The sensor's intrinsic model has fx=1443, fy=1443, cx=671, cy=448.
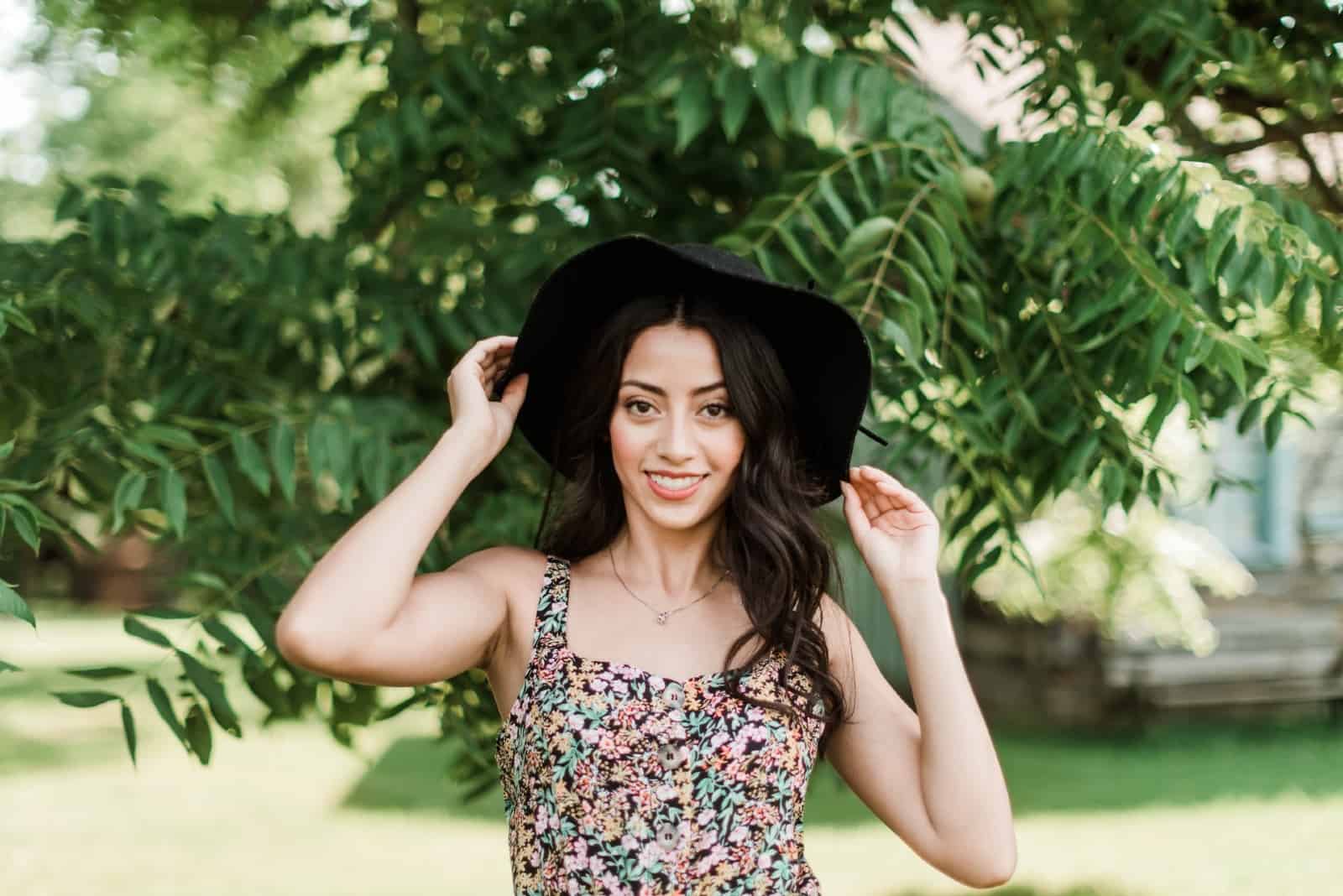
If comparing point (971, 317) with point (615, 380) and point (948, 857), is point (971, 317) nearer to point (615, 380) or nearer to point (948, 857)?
point (615, 380)

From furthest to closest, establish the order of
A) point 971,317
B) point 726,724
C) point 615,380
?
point 971,317 < point 615,380 < point 726,724

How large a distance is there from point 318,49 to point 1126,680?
8818mm

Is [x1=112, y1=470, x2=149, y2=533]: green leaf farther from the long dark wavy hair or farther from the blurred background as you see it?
the long dark wavy hair

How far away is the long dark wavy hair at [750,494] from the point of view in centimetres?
231

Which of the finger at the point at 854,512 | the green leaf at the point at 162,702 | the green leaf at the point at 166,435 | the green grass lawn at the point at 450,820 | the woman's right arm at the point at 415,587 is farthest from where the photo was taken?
the green grass lawn at the point at 450,820

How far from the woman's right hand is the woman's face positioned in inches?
7.4

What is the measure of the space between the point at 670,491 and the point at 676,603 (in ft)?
0.69

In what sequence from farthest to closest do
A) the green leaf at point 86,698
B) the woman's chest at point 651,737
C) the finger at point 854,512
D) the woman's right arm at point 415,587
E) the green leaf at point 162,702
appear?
the green leaf at point 162,702
the green leaf at point 86,698
the finger at point 854,512
the woman's chest at point 651,737
the woman's right arm at point 415,587

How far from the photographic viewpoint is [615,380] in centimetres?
234

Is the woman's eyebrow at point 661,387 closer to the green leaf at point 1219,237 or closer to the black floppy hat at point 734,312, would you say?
the black floppy hat at point 734,312

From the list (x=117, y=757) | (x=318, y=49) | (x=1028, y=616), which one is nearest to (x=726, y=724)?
(x=318, y=49)

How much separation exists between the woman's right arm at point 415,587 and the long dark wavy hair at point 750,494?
0.13m

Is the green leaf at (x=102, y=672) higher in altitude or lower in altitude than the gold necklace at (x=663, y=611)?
lower

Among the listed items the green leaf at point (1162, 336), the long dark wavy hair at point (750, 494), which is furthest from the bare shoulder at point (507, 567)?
the green leaf at point (1162, 336)
